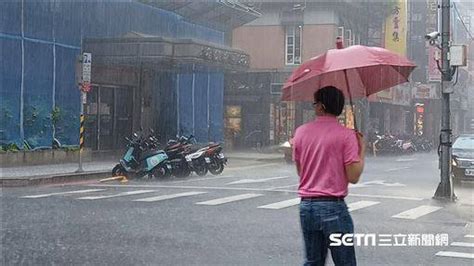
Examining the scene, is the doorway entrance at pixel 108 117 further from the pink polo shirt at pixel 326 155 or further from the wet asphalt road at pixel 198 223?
the pink polo shirt at pixel 326 155

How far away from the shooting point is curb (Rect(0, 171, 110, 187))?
15.4 m

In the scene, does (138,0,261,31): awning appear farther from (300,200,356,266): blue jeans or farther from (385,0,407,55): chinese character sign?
(300,200,356,266): blue jeans

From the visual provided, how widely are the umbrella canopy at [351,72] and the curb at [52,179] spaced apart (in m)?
11.6

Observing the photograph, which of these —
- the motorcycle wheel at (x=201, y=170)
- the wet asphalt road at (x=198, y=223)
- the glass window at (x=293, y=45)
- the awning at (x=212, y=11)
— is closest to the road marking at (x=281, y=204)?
the wet asphalt road at (x=198, y=223)

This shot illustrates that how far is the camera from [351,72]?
5273mm

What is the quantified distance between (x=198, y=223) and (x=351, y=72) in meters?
5.15

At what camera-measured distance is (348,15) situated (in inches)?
1539

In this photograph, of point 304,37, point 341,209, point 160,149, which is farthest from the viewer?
→ point 304,37

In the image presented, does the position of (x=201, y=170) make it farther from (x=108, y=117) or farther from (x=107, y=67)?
(x=107, y=67)

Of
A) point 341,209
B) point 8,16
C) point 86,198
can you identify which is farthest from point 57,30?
point 341,209

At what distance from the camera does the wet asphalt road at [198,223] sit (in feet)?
24.5

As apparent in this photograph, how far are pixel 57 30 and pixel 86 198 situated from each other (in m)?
10.1

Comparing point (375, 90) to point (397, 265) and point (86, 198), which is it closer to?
point (397, 265)

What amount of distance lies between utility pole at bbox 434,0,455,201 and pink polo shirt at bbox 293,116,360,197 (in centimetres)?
993
